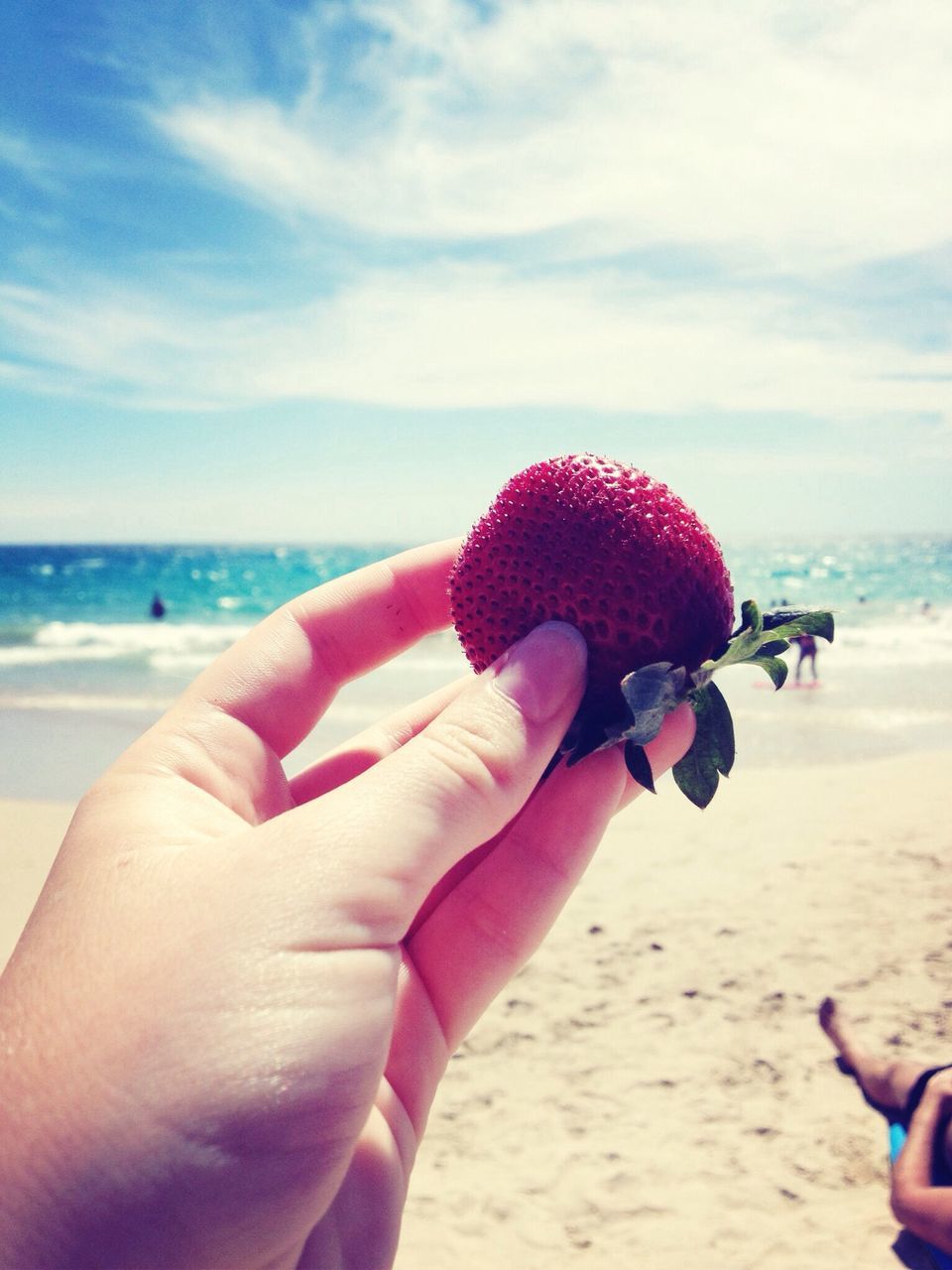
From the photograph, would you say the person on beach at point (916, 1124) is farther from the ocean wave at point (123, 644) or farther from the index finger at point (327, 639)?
the ocean wave at point (123, 644)

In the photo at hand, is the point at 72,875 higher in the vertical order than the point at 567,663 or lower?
lower

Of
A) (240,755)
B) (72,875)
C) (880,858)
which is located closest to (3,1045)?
(72,875)

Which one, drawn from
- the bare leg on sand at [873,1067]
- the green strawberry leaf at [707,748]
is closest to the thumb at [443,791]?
the green strawberry leaf at [707,748]

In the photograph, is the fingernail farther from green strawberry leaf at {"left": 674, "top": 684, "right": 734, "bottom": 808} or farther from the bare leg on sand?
the bare leg on sand

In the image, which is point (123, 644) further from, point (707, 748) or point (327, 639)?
point (707, 748)

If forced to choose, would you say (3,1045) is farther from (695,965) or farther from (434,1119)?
(695,965)

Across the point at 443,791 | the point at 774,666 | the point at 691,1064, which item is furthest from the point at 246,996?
the point at 691,1064
